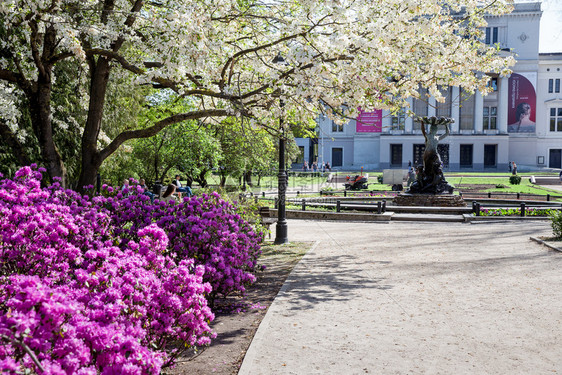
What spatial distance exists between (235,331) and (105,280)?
2.73 meters

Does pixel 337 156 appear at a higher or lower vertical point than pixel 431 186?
higher

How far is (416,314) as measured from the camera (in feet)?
23.0

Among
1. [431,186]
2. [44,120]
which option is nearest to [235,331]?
[44,120]

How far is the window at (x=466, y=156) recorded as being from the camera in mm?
79812

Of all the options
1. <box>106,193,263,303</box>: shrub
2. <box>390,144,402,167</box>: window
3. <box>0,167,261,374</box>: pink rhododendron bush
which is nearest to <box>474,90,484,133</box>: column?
<box>390,144,402,167</box>: window

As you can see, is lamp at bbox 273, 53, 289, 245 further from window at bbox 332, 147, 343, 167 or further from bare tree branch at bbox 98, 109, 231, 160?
window at bbox 332, 147, 343, 167

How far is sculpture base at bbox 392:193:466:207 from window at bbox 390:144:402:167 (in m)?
58.7

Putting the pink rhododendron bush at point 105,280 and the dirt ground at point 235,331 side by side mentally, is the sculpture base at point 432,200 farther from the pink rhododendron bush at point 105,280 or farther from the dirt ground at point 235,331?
the pink rhododendron bush at point 105,280

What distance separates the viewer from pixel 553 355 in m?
5.44

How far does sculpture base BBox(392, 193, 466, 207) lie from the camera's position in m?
23.8

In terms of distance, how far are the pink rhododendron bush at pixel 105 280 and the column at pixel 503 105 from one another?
77059 millimetres

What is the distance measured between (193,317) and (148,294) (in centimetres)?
52

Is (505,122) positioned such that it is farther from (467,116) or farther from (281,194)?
(281,194)

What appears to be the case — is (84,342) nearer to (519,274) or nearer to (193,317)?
(193,317)
